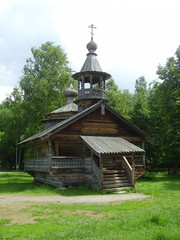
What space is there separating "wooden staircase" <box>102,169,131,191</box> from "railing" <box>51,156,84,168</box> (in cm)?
216

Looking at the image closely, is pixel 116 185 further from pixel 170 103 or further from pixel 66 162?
pixel 170 103

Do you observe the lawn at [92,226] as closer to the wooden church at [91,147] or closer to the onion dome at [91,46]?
the wooden church at [91,147]

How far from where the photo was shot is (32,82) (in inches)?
1319

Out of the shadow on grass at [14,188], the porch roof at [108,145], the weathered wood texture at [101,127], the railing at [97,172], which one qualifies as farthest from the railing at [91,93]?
the shadow on grass at [14,188]

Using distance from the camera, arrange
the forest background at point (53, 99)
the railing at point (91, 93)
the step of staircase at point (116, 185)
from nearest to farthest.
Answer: the step of staircase at point (116, 185), the railing at point (91, 93), the forest background at point (53, 99)

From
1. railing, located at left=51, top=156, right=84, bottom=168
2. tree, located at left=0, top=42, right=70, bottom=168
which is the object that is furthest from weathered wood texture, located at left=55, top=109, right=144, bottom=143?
tree, located at left=0, top=42, right=70, bottom=168

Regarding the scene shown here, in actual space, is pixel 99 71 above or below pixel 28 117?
above

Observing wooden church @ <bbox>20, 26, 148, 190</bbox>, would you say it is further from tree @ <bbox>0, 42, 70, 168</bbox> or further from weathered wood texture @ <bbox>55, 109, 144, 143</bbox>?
tree @ <bbox>0, 42, 70, 168</bbox>

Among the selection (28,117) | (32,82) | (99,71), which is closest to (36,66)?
(32,82)

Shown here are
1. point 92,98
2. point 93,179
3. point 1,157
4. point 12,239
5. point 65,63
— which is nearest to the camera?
point 12,239

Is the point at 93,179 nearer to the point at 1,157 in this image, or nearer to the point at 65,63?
the point at 65,63

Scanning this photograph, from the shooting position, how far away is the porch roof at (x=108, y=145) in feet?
53.8

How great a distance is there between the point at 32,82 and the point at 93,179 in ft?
65.1

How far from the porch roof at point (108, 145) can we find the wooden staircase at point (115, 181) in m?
1.52
